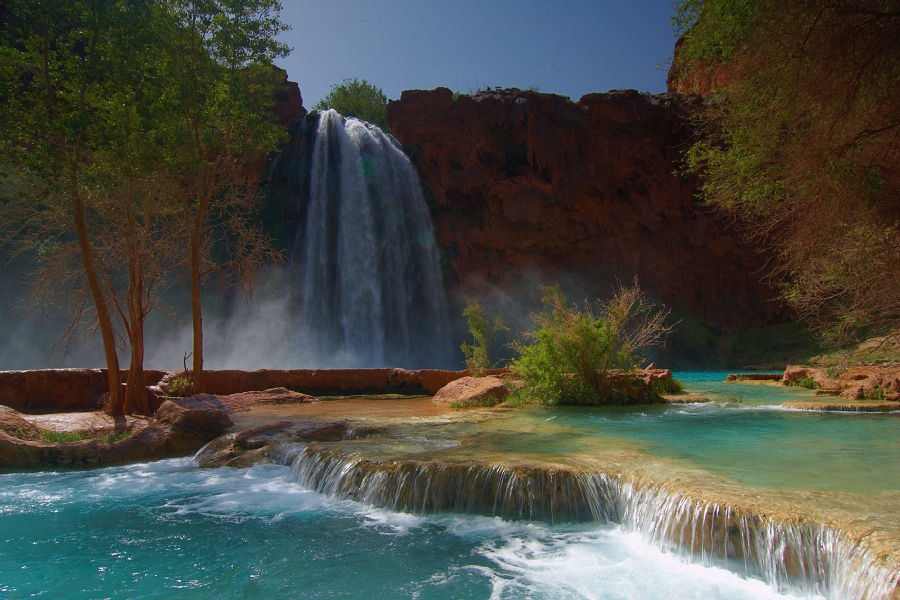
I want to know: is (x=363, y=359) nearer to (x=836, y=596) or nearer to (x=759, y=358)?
(x=759, y=358)

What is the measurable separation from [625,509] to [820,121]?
434cm

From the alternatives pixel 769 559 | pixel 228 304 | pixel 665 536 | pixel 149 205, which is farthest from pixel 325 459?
pixel 228 304

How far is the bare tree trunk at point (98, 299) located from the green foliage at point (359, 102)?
116 ft

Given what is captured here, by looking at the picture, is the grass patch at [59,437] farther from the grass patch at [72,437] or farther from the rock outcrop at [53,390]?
the rock outcrop at [53,390]

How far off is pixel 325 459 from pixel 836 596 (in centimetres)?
514

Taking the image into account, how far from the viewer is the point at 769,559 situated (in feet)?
13.0

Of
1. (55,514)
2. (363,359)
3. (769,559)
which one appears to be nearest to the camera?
(769,559)

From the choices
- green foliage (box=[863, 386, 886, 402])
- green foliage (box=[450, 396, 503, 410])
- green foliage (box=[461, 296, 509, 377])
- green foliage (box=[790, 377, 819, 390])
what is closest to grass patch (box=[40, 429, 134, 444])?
green foliage (box=[450, 396, 503, 410])

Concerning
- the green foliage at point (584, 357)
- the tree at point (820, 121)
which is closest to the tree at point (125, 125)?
the green foliage at point (584, 357)

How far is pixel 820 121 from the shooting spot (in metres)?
5.78

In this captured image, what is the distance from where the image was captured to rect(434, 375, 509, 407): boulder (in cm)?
1195

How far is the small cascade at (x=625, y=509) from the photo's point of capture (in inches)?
146

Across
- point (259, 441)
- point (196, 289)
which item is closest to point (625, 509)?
point (259, 441)

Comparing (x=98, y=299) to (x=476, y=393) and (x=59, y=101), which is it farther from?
(x=476, y=393)
